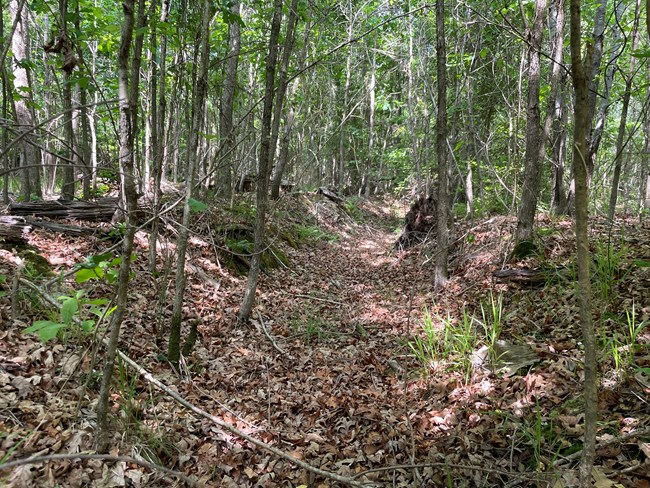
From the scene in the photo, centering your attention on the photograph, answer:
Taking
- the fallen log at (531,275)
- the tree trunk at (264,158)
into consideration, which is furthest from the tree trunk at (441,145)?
the tree trunk at (264,158)

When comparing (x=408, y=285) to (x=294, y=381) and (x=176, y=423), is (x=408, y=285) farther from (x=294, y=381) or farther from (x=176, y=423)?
(x=176, y=423)

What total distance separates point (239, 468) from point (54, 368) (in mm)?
1659

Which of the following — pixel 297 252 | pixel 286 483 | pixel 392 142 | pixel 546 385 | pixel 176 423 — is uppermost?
pixel 392 142

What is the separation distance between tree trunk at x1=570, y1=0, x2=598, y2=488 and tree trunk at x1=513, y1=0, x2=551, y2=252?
14.5ft

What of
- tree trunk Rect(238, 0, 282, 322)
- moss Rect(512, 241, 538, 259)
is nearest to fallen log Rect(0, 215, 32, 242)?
tree trunk Rect(238, 0, 282, 322)

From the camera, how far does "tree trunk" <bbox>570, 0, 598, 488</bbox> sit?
1.61 meters

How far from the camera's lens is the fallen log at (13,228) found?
4.70 metres

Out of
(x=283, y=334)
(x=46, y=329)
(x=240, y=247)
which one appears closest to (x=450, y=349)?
(x=283, y=334)

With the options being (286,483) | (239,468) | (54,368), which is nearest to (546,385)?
(286,483)

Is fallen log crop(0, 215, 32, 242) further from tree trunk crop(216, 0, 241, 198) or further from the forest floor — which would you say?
tree trunk crop(216, 0, 241, 198)

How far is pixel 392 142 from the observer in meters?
26.6

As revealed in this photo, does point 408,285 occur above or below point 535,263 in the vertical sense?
below

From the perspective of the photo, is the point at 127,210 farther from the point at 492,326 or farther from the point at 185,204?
the point at 492,326

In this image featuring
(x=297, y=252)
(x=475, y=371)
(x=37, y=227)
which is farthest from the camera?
(x=297, y=252)
